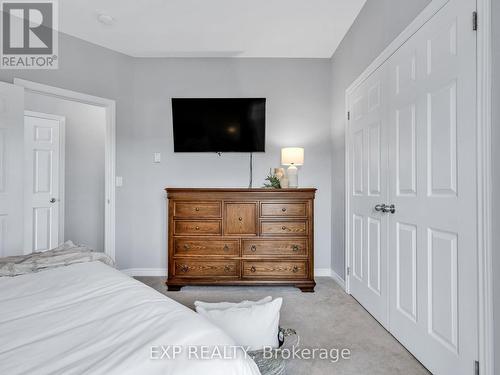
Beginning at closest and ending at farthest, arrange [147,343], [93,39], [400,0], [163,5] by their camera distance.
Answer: [147,343], [400,0], [163,5], [93,39]

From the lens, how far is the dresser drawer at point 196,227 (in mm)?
3061

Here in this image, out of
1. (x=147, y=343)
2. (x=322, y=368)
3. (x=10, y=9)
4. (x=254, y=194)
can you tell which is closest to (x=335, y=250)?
(x=254, y=194)

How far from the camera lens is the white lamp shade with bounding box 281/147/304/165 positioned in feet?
11.0

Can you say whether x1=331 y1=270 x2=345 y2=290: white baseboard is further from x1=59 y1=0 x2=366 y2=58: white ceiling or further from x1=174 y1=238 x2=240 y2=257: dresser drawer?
x1=59 y1=0 x2=366 y2=58: white ceiling

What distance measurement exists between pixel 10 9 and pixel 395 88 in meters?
3.47

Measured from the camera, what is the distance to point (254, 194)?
3.04 metres

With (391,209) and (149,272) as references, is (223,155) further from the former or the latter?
(391,209)

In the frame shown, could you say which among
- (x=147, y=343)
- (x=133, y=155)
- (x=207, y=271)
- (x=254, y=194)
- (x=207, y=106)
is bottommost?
(x=207, y=271)

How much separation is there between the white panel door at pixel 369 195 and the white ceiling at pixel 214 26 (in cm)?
82

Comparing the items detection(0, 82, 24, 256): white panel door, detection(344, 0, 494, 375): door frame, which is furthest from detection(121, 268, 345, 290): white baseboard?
detection(344, 0, 494, 375): door frame

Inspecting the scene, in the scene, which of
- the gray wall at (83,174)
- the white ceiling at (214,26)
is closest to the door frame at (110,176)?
the white ceiling at (214,26)

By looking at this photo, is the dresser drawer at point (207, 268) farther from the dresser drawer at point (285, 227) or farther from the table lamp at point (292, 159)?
the table lamp at point (292, 159)

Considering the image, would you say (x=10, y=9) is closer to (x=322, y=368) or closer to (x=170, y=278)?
(x=170, y=278)
